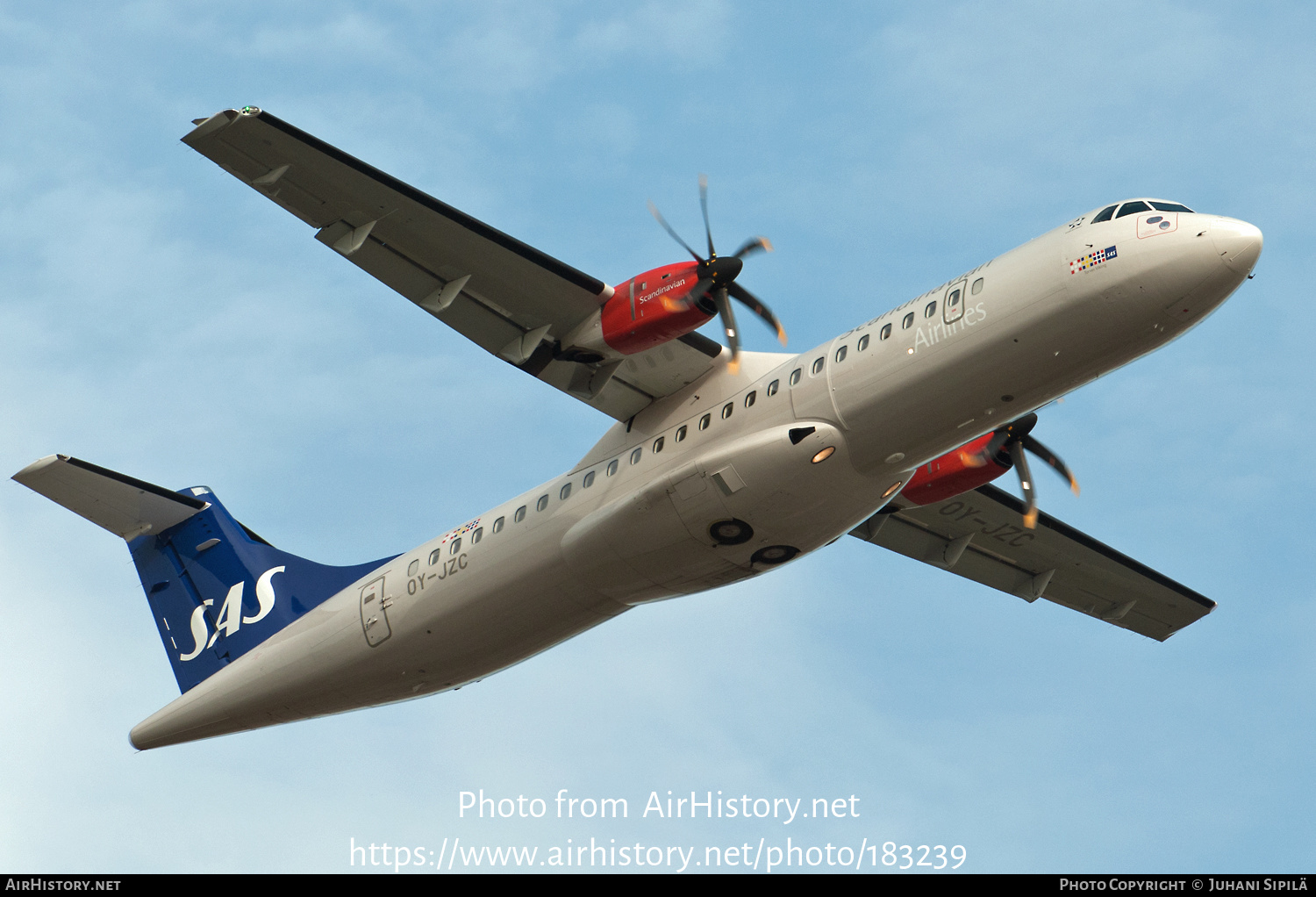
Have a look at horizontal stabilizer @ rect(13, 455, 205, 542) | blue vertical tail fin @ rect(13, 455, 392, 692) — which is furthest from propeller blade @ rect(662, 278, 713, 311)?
horizontal stabilizer @ rect(13, 455, 205, 542)

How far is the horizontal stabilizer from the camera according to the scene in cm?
2056

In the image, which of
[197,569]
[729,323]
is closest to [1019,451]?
[729,323]

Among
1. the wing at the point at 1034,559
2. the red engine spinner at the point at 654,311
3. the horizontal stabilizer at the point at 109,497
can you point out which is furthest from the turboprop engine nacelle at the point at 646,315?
the horizontal stabilizer at the point at 109,497

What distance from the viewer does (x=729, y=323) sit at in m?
17.0

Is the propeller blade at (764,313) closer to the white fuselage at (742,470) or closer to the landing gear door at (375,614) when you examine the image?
the white fuselage at (742,470)

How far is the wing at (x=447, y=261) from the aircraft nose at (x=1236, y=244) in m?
6.50

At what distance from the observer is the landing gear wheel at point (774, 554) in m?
17.4

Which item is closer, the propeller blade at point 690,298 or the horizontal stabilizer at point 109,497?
the propeller blade at point 690,298

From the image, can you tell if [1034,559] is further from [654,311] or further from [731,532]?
[654,311]

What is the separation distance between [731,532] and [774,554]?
88cm

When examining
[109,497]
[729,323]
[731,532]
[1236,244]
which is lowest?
[731,532]

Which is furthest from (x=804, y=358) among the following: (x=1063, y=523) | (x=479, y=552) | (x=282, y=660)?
(x=282, y=660)

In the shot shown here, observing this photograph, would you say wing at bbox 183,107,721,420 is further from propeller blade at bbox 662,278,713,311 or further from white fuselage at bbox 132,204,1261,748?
propeller blade at bbox 662,278,713,311

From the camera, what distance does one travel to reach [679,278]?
1677 cm
